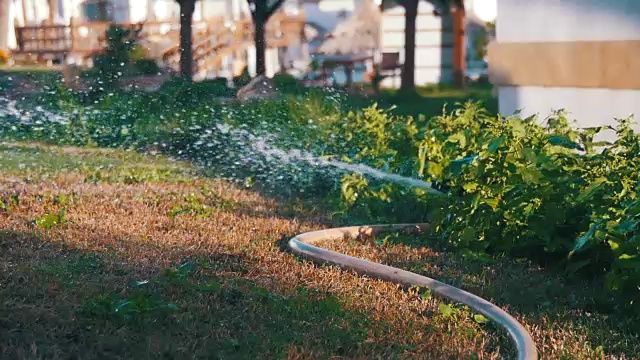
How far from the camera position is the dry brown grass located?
12.1 feet

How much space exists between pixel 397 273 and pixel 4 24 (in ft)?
70.7

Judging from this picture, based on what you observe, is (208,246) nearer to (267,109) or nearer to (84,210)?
(84,210)

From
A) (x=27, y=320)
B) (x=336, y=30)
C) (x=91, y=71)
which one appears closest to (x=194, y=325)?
(x=27, y=320)

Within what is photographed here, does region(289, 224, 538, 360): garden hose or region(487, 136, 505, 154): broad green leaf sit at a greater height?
region(487, 136, 505, 154): broad green leaf

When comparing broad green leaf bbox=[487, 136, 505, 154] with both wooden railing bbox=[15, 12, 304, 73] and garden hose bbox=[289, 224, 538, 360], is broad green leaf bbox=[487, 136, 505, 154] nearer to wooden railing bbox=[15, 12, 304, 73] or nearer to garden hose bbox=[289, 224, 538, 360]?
garden hose bbox=[289, 224, 538, 360]

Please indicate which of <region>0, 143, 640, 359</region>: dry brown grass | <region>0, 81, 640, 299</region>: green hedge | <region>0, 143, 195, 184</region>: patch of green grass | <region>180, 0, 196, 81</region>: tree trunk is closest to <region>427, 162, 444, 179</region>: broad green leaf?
<region>0, 81, 640, 299</region>: green hedge

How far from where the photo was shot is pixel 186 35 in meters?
15.0

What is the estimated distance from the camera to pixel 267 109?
1046cm

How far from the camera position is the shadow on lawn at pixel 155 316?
357 centimetres

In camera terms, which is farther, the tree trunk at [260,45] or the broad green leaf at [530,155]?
the tree trunk at [260,45]

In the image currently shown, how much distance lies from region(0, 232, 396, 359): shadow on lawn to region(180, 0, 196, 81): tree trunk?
33.3ft

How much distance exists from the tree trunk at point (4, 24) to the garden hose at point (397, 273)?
19.4m

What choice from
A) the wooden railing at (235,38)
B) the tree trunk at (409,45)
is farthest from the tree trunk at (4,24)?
the tree trunk at (409,45)

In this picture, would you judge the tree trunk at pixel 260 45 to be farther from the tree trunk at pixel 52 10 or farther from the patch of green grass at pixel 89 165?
Result: the tree trunk at pixel 52 10
